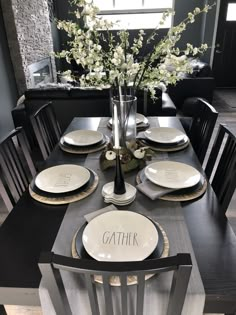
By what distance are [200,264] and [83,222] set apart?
0.48m

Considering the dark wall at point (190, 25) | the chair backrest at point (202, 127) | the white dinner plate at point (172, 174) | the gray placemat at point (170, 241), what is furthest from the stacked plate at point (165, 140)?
the dark wall at point (190, 25)

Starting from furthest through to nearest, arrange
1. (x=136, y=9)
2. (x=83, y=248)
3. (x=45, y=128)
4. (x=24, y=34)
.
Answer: (x=136, y=9) < (x=24, y=34) < (x=45, y=128) < (x=83, y=248)

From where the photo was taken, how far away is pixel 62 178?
1.33m

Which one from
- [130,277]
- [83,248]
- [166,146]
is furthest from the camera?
[166,146]

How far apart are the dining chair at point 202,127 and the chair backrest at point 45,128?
1.13 meters

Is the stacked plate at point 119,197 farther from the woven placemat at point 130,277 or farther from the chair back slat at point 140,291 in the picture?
the chair back slat at point 140,291

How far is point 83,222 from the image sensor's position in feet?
3.47

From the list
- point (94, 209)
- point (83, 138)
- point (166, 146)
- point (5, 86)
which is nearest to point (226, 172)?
point (166, 146)

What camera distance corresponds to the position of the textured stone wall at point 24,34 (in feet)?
12.5

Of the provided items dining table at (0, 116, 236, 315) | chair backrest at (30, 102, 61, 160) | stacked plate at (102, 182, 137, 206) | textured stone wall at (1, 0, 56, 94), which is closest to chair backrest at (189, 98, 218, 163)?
dining table at (0, 116, 236, 315)

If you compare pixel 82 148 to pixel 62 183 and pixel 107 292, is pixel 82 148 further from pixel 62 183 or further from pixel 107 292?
pixel 107 292

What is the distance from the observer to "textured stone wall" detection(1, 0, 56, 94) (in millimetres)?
3820

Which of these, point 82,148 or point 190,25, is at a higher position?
point 190,25

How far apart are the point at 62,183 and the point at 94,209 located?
251 millimetres
